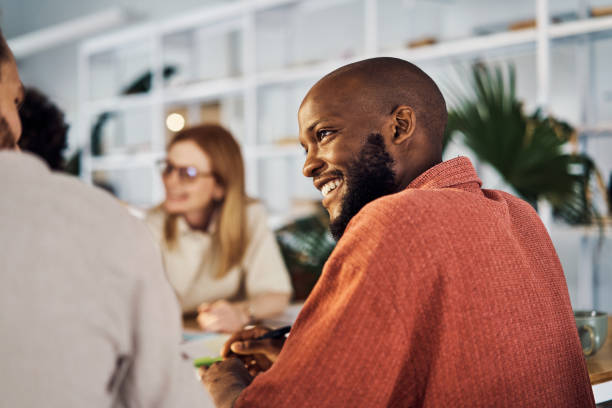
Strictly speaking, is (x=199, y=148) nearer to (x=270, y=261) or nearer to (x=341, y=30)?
(x=270, y=261)

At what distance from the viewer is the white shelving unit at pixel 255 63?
438cm

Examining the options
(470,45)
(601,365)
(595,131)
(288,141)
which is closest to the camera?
(601,365)

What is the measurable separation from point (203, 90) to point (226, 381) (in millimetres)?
4442

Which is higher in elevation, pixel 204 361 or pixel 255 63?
pixel 255 63

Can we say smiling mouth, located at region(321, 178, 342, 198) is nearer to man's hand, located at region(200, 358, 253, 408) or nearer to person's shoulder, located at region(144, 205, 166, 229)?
man's hand, located at region(200, 358, 253, 408)

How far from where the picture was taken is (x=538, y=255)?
3.42 feet

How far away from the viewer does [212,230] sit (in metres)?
2.52

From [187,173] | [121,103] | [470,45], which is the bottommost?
[187,173]

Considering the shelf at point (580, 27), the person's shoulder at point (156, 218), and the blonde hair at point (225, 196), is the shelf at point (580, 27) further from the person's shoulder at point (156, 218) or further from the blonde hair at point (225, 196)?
the person's shoulder at point (156, 218)

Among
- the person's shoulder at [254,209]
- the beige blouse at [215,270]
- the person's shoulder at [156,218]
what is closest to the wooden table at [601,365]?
the beige blouse at [215,270]

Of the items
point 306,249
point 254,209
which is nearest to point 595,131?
point 306,249

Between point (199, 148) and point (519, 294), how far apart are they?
182 centimetres

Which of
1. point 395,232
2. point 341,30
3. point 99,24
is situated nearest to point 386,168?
point 395,232

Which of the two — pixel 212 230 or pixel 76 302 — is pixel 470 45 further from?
pixel 76 302
